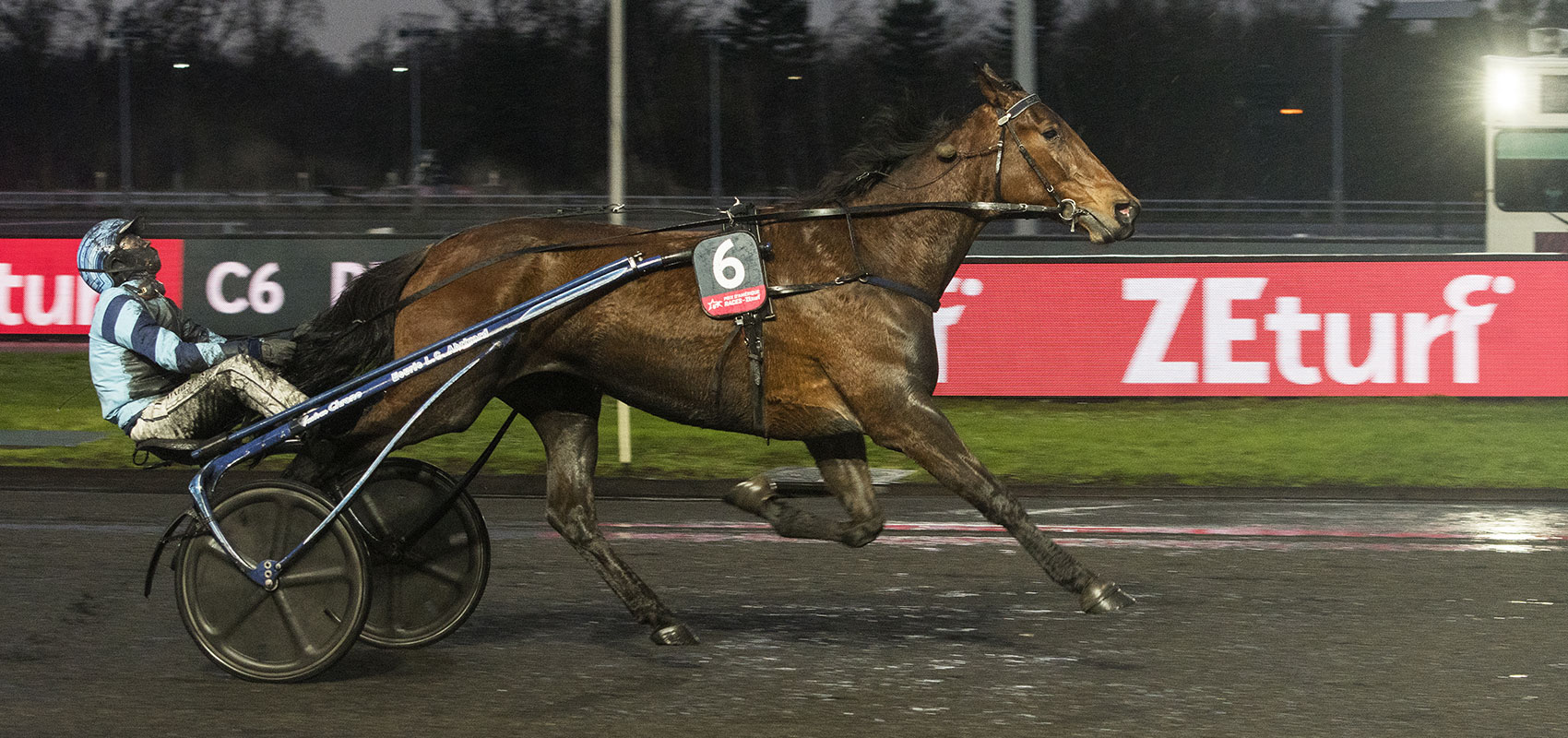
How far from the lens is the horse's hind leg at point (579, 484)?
236 inches

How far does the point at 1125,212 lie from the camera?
5945mm

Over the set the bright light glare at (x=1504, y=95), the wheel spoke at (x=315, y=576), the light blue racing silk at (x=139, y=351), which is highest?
the bright light glare at (x=1504, y=95)

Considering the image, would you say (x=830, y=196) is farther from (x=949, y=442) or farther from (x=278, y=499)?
(x=278, y=499)

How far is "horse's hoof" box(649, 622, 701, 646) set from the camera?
5934 millimetres

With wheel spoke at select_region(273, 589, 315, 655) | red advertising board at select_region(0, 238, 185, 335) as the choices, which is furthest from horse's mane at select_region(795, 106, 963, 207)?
red advertising board at select_region(0, 238, 185, 335)

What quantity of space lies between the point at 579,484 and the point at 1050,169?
2063mm

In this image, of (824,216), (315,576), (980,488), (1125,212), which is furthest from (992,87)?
(315,576)

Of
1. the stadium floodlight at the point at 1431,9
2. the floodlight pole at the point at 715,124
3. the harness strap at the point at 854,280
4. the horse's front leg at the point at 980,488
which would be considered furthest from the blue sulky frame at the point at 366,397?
the floodlight pole at the point at 715,124

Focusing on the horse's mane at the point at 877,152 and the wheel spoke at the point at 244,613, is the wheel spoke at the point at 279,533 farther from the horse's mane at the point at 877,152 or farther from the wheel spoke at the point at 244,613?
the horse's mane at the point at 877,152

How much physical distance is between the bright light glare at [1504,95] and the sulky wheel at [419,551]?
16.2 m

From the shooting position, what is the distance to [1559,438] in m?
12.2

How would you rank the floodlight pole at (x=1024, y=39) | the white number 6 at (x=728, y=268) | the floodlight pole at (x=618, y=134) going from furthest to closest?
the floodlight pole at (x=1024, y=39), the floodlight pole at (x=618, y=134), the white number 6 at (x=728, y=268)

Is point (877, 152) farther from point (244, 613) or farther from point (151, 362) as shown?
point (244, 613)

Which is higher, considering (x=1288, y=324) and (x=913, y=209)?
(x=913, y=209)
